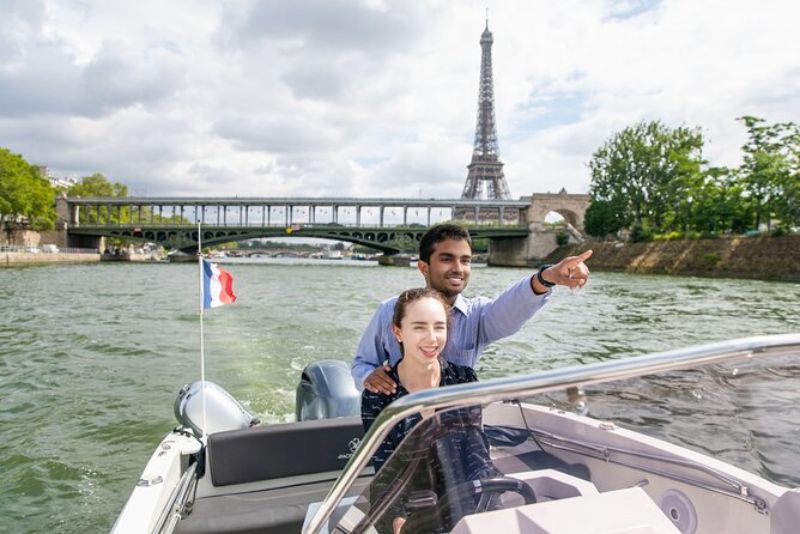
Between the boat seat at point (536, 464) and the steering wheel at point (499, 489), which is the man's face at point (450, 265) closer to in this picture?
the boat seat at point (536, 464)

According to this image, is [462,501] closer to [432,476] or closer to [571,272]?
[432,476]

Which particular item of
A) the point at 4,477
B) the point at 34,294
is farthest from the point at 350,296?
the point at 4,477

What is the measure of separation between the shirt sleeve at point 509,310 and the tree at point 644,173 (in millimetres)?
49603

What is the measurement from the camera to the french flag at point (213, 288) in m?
4.50

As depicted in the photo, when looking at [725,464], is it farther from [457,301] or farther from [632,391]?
[457,301]

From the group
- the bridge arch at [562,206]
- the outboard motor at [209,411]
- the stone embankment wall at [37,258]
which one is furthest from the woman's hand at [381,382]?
the bridge arch at [562,206]

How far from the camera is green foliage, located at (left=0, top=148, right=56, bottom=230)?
4719cm

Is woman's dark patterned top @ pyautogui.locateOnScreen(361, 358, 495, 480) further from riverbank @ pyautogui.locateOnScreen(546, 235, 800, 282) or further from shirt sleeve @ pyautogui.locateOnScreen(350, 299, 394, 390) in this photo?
riverbank @ pyautogui.locateOnScreen(546, 235, 800, 282)

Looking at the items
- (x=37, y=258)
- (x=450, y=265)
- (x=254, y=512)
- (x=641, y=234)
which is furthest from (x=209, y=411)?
(x=641, y=234)

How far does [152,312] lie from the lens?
15289 mm

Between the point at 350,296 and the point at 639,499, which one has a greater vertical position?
the point at 639,499

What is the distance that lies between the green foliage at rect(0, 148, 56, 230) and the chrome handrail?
5599 cm

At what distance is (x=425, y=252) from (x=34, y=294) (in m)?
20.8

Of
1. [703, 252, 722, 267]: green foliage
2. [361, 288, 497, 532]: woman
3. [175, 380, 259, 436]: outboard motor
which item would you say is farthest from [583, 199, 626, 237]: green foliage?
[361, 288, 497, 532]: woman
